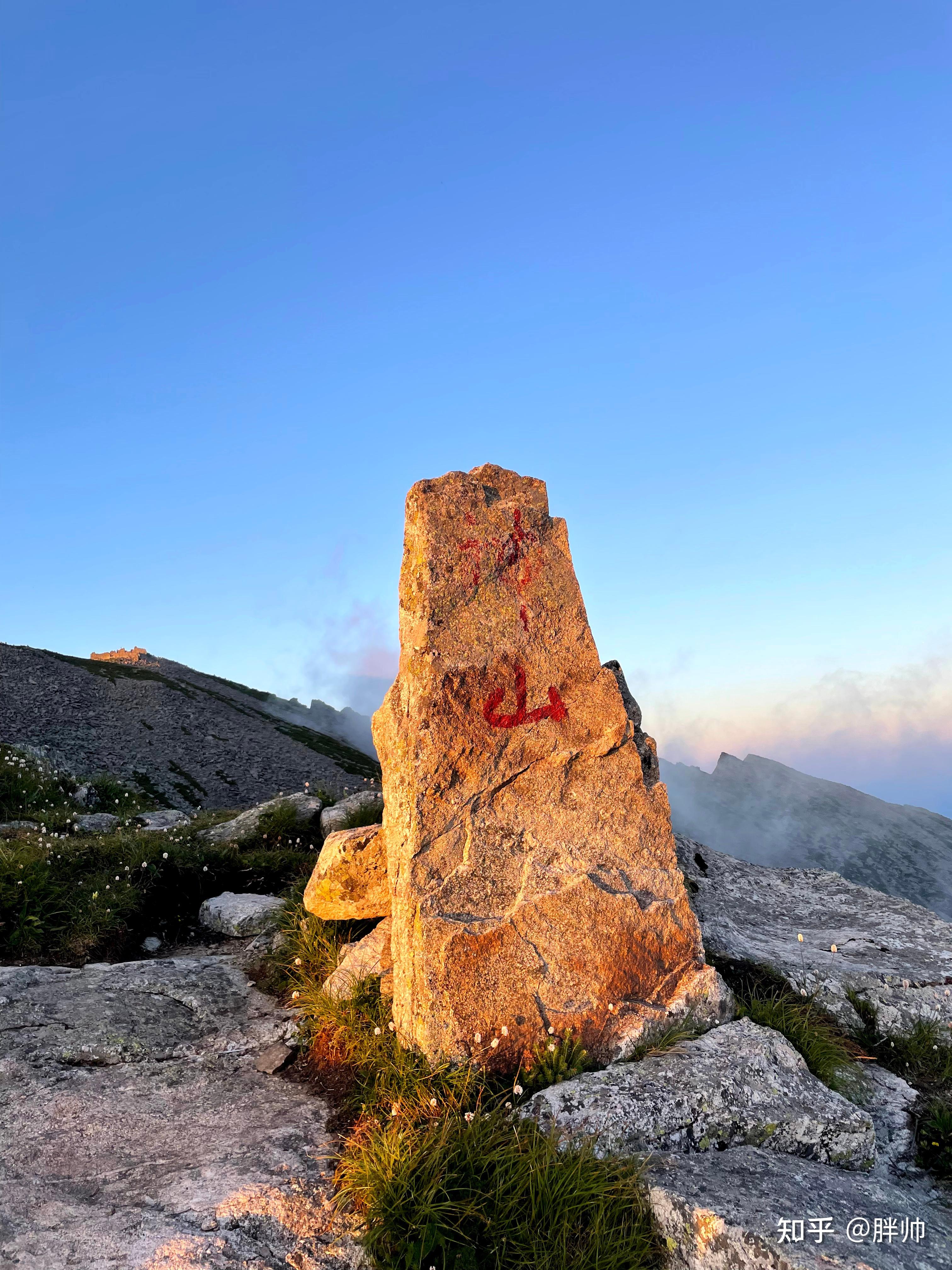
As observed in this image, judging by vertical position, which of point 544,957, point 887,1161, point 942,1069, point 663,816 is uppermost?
point 663,816

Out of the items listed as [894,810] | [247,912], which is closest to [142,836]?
[247,912]

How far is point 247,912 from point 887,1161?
9.17 m

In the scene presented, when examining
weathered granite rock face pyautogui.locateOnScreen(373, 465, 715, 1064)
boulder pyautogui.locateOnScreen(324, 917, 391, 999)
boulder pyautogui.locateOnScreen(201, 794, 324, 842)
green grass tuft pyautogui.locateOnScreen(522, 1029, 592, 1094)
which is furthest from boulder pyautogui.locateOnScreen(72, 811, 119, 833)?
green grass tuft pyautogui.locateOnScreen(522, 1029, 592, 1094)

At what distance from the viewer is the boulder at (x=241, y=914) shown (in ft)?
38.1

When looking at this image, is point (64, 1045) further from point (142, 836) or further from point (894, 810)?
point (894, 810)

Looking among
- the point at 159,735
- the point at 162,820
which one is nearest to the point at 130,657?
the point at 159,735

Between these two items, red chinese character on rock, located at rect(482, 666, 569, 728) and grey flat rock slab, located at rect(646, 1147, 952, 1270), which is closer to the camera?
grey flat rock slab, located at rect(646, 1147, 952, 1270)

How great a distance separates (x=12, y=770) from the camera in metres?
20.9

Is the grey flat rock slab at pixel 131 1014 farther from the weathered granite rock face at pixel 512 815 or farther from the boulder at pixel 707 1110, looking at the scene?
the boulder at pixel 707 1110

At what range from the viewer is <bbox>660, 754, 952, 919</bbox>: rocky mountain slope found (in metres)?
24.9

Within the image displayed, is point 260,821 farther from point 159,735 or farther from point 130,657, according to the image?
point 130,657

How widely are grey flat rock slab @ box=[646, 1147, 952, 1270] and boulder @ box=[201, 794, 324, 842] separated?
11341mm

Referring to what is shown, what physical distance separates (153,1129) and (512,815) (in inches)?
168

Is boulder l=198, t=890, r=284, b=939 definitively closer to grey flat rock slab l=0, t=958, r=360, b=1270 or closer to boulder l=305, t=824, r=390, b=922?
grey flat rock slab l=0, t=958, r=360, b=1270
